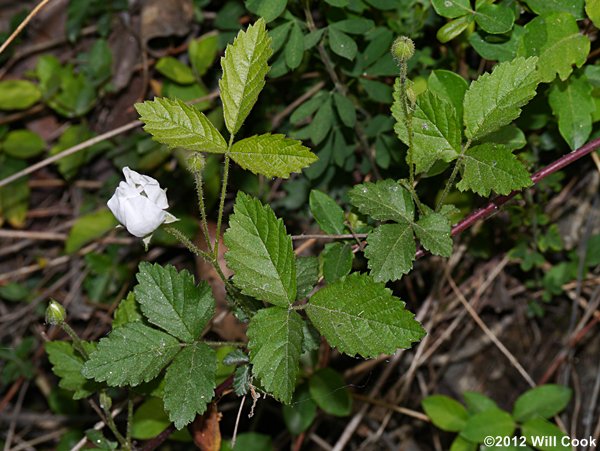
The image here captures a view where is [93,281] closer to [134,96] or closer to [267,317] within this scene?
[134,96]

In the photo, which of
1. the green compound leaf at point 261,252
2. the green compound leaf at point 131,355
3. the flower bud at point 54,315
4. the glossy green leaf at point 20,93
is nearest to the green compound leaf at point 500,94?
the green compound leaf at point 261,252

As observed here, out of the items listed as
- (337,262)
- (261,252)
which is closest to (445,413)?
(337,262)

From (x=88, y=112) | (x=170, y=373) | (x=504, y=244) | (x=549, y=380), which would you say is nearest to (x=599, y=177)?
(x=504, y=244)

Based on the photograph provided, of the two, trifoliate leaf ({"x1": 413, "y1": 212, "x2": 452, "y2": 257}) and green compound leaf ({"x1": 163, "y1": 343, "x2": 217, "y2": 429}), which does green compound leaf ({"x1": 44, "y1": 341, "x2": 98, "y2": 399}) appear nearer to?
green compound leaf ({"x1": 163, "y1": 343, "x2": 217, "y2": 429})

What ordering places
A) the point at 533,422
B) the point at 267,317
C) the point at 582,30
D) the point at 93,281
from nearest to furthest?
the point at 267,317 < the point at 582,30 < the point at 533,422 < the point at 93,281

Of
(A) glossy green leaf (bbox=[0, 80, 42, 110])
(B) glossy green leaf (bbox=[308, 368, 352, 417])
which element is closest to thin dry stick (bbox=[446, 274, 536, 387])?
(B) glossy green leaf (bbox=[308, 368, 352, 417])

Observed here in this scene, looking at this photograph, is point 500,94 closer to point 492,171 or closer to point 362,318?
point 492,171

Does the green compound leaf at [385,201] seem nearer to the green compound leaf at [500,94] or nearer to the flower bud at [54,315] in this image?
the green compound leaf at [500,94]
